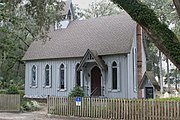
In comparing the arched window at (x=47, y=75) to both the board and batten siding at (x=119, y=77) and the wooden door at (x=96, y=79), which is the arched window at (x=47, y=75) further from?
the board and batten siding at (x=119, y=77)

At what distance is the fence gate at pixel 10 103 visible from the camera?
20659 mm

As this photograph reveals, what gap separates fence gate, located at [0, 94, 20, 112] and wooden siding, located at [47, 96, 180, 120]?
3200 mm

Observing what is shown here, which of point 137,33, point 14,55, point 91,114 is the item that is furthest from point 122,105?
point 14,55

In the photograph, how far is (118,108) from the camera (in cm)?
1611

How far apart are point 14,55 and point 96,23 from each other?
14.7 meters

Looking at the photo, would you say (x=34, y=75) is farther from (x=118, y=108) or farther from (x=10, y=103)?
(x=118, y=108)

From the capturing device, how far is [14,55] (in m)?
38.8

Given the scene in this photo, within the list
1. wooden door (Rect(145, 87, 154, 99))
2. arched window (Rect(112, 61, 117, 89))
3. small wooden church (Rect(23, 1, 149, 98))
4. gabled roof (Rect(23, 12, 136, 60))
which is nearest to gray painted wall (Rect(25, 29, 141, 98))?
small wooden church (Rect(23, 1, 149, 98))

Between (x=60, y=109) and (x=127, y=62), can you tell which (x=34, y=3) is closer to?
A: (x=60, y=109)

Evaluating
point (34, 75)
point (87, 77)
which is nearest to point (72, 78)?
point (87, 77)

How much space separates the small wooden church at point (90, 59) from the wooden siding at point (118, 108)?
695 centimetres

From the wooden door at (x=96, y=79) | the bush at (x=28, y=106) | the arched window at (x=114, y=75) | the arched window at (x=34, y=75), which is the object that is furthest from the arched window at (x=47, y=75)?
the arched window at (x=114, y=75)

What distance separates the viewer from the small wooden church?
2430 centimetres

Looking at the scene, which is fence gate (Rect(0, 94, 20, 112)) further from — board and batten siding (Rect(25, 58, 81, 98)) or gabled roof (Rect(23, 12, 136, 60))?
gabled roof (Rect(23, 12, 136, 60))
